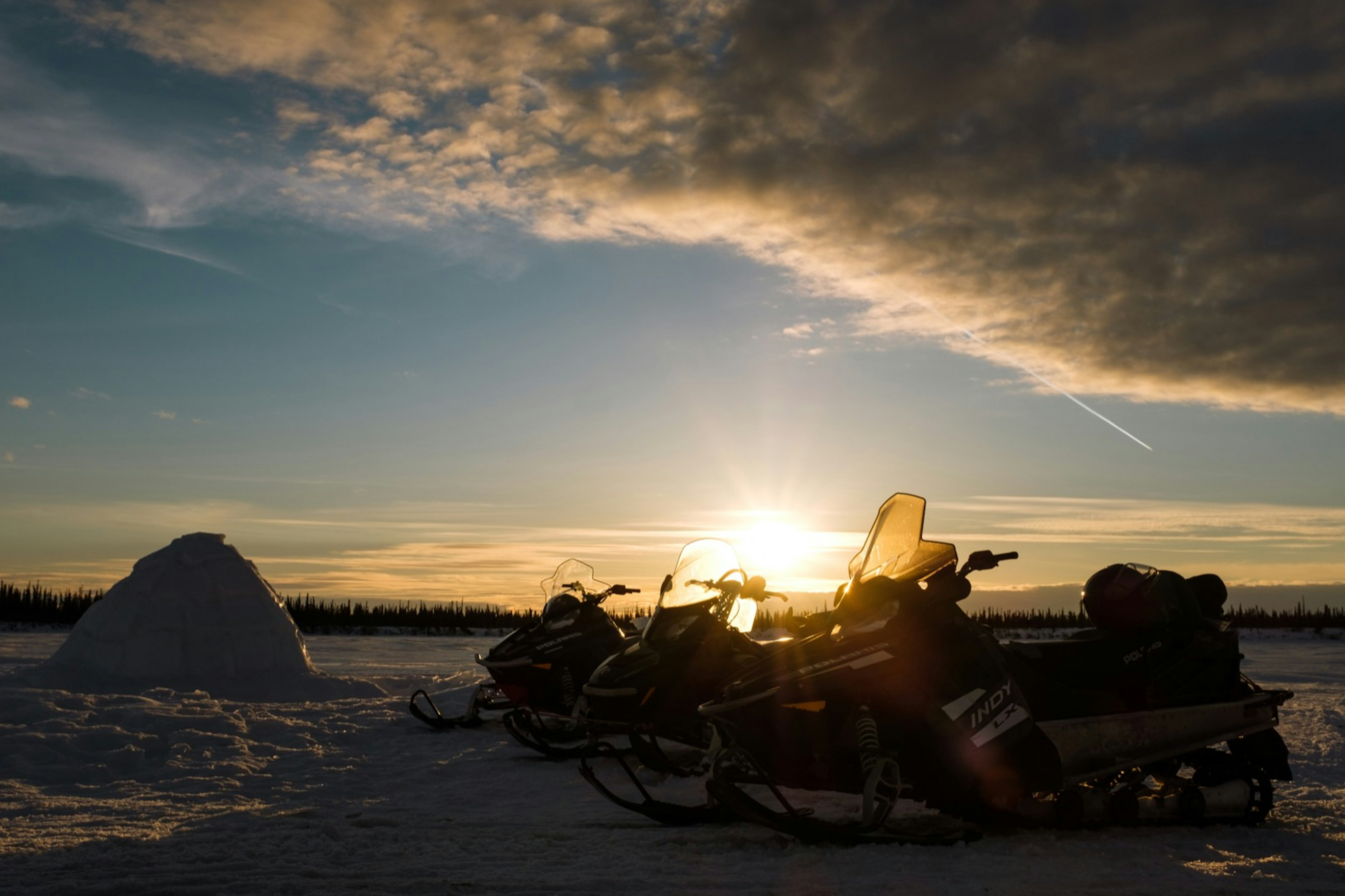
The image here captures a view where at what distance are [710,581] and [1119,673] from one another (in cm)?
307

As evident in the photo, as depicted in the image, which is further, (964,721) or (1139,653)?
(1139,653)

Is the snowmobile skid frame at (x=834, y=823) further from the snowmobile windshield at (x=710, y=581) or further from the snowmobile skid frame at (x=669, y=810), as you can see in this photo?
the snowmobile windshield at (x=710, y=581)

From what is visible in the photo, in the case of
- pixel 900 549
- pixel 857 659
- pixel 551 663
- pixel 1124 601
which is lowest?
Answer: pixel 551 663

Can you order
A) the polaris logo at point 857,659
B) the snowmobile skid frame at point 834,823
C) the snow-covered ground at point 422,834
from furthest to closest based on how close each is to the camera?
the polaris logo at point 857,659 → the snowmobile skid frame at point 834,823 → the snow-covered ground at point 422,834

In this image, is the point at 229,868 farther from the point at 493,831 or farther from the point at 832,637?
the point at 832,637

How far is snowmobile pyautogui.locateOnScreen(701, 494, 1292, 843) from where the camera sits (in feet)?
17.5

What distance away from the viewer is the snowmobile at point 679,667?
24.3ft

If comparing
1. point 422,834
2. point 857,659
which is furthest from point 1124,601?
point 422,834

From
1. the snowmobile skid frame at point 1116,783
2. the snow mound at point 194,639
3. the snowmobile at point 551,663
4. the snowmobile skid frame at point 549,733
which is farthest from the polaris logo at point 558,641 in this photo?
the snow mound at point 194,639

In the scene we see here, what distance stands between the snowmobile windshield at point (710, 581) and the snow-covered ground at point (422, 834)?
166 cm

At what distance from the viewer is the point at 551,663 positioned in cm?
968

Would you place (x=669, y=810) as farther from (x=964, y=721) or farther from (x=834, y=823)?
(x=964, y=721)

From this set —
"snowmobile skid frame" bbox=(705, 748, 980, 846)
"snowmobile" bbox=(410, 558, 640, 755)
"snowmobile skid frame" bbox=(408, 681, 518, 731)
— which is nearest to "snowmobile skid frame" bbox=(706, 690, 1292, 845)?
"snowmobile skid frame" bbox=(705, 748, 980, 846)

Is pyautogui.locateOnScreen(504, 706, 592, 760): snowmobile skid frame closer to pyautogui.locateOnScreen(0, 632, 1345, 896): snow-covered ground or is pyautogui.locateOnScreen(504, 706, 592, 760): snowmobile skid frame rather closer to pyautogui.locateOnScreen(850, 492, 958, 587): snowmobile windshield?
pyautogui.locateOnScreen(0, 632, 1345, 896): snow-covered ground
